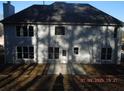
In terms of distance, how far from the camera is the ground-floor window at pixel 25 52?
2864cm

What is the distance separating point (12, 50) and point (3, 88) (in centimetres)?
1248

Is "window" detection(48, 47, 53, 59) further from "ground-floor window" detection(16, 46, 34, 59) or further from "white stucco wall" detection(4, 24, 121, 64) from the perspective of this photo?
"ground-floor window" detection(16, 46, 34, 59)

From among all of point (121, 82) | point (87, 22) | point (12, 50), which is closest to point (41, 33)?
point (12, 50)

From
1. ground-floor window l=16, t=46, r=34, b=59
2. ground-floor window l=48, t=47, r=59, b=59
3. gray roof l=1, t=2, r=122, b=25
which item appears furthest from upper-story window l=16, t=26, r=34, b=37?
ground-floor window l=48, t=47, r=59, b=59

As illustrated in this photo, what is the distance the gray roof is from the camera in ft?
92.8

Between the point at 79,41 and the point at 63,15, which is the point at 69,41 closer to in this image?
the point at 79,41

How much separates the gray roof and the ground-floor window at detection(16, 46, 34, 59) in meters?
3.94

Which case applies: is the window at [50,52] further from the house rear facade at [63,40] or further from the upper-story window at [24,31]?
the upper-story window at [24,31]

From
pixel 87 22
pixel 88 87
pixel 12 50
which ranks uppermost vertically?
pixel 87 22

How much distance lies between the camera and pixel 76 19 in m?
28.8

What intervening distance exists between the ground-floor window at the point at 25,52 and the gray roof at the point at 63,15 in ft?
12.9

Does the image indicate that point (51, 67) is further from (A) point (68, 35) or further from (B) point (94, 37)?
(B) point (94, 37)

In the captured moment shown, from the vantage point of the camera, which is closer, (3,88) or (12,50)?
(3,88)

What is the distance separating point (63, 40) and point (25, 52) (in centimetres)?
584
